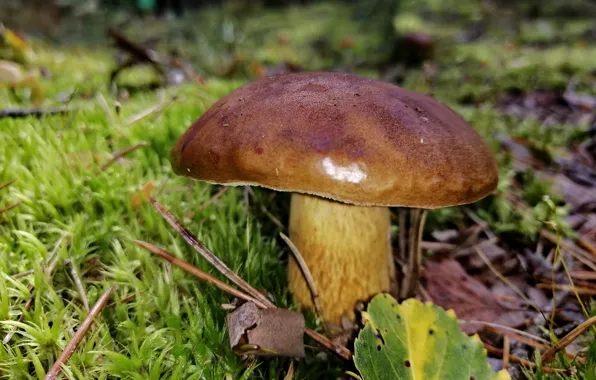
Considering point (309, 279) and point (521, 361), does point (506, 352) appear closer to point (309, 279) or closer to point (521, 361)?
point (521, 361)

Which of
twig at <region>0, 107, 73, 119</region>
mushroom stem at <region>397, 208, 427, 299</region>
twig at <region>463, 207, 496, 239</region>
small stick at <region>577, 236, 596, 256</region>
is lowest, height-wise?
small stick at <region>577, 236, 596, 256</region>

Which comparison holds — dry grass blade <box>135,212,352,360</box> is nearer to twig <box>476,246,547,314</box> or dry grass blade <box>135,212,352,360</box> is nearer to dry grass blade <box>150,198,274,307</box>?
dry grass blade <box>150,198,274,307</box>

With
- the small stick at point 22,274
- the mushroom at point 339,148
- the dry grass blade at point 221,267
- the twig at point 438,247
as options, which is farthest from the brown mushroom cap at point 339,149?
the twig at point 438,247

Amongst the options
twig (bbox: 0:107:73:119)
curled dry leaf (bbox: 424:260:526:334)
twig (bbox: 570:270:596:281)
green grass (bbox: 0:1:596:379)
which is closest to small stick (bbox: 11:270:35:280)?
green grass (bbox: 0:1:596:379)

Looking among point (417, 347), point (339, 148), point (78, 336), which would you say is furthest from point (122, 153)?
point (417, 347)

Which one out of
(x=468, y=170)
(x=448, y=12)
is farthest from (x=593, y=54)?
(x=468, y=170)

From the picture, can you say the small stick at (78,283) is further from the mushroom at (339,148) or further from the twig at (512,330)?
the twig at (512,330)
